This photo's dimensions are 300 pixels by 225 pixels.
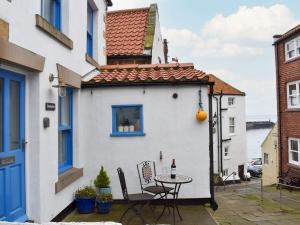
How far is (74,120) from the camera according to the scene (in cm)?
801

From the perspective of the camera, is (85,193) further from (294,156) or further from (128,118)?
(294,156)

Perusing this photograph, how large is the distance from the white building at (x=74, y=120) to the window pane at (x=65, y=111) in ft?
0.07

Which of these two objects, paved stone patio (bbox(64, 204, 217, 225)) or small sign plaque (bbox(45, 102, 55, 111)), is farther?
paved stone patio (bbox(64, 204, 217, 225))

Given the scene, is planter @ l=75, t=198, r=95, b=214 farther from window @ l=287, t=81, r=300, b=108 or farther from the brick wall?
window @ l=287, t=81, r=300, b=108

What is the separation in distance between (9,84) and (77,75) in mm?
2704

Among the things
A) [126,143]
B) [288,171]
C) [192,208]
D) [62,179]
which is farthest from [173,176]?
[288,171]

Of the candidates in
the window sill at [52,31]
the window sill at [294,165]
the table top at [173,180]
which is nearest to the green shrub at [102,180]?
the table top at [173,180]

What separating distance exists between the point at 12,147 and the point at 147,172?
11.7 ft

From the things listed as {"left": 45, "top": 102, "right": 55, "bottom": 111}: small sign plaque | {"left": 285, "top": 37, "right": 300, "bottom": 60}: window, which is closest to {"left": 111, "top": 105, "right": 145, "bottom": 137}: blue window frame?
{"left": 45, "top": 102, "right": 55, "bottom": 111}: small sign plaque

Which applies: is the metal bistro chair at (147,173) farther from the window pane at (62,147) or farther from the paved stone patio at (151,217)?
the window pane at (62,147)

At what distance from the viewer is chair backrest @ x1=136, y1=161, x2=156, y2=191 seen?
319 inches

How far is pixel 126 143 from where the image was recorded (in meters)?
8.32

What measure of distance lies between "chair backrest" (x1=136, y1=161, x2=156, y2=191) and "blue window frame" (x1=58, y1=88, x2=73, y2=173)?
1634 millimetres

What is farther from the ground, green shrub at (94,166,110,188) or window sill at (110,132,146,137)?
window sill at (110,132,146,137)
